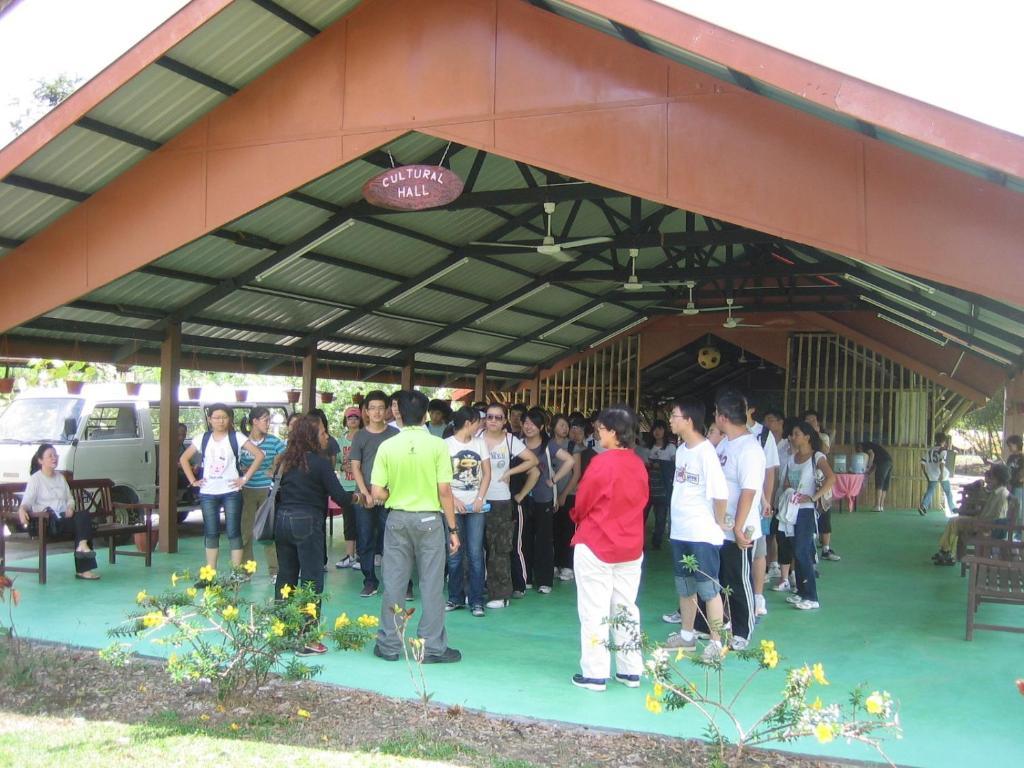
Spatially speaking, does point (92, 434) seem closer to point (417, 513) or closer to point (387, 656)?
point (387, 656)

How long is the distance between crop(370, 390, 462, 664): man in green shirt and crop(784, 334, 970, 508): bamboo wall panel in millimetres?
12235

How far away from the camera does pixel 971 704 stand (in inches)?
180

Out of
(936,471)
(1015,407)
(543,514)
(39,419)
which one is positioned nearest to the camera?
(543,514)

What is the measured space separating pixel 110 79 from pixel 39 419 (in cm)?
525

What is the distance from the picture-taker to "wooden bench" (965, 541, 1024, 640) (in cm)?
567

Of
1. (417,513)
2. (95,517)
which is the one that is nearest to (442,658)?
(417,513)

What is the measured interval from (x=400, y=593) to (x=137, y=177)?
177 inches

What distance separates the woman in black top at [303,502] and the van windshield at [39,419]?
18.7ft

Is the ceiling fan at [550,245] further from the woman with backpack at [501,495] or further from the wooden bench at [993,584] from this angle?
the wooden bench at [993,584]

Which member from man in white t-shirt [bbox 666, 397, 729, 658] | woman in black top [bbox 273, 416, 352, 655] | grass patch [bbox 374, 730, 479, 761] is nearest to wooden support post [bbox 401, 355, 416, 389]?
woman in black top [bbox 273, 416, 352, 655]

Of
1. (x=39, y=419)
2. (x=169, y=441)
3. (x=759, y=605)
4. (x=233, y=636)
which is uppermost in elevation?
(x=39, y=419)

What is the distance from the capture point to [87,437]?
995cm

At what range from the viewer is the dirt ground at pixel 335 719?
370cm

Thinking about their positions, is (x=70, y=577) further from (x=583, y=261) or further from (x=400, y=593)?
(x=583, y=261)
